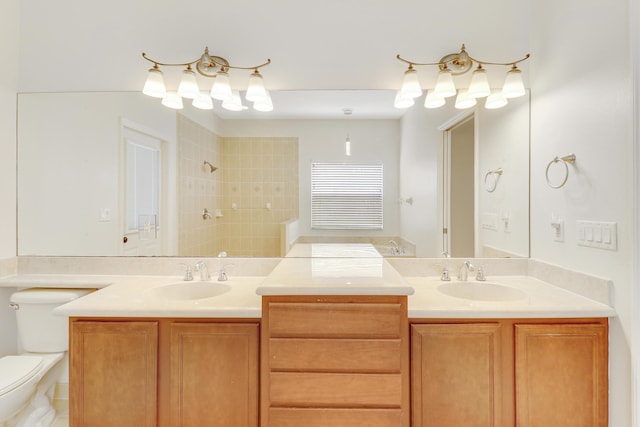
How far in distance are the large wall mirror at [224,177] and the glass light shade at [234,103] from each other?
68 mm

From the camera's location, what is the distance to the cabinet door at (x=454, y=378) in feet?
4.43

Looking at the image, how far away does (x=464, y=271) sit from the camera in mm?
1841

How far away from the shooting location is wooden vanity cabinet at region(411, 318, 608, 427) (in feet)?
4.43

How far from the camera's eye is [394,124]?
2035 mm

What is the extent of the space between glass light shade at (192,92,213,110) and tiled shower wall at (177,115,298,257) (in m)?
0.12

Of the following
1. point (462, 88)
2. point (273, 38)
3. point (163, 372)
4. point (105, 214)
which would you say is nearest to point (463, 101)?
point (462, 88)

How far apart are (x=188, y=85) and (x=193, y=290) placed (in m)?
1.13

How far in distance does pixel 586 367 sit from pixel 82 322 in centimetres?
206

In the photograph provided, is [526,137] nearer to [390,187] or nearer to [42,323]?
[390,187]

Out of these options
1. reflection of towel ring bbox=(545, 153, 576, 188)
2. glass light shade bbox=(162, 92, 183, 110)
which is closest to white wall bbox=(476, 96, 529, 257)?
reflection of towel ring bbox=(545, 153, 576, 188)

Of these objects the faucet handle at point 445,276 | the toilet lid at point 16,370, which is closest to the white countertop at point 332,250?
the faucet handle at point 445,276

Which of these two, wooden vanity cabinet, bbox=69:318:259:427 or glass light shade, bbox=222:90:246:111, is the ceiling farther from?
wooden vanity cabinet, bbox=69:318:259:427

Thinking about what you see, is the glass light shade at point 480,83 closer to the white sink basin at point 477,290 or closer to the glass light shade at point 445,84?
the glass light shade at point 445,84

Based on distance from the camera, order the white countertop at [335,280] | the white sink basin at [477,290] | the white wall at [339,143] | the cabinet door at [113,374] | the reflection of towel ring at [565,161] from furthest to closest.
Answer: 1. the white wall at [339,143]
2. the white sink basin at [477,290]
3. the reflection of towel ring at [565,161]
4. the cabinet door at [113,374]
5. the white countertop at [335,280]
